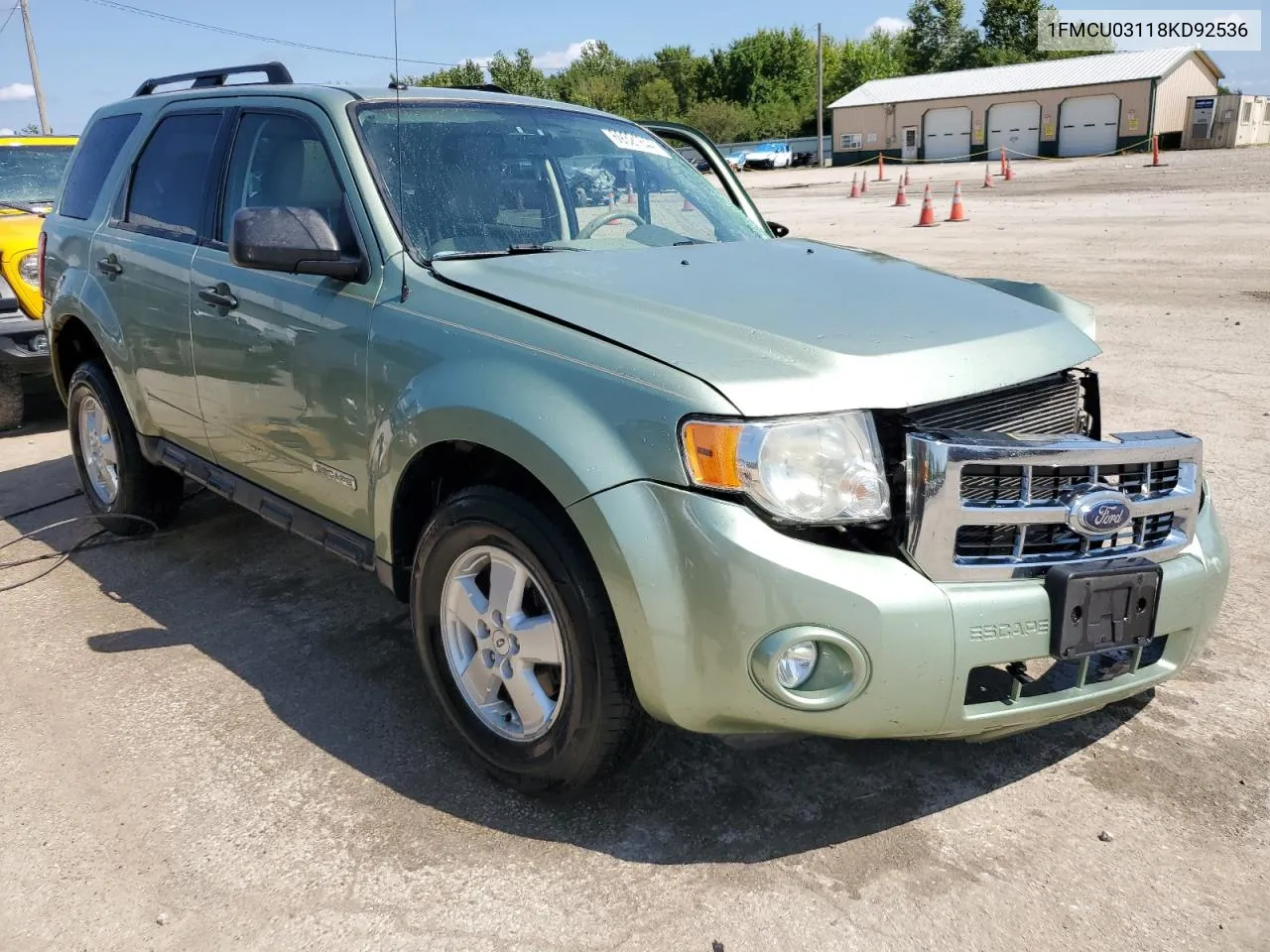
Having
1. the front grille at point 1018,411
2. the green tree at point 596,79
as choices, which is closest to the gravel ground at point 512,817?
the front grille at point 1018,411

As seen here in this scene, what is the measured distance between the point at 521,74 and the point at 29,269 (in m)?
63.4

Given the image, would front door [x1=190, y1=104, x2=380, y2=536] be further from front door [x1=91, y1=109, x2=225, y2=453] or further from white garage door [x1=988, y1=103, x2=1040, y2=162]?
white garage door [x1=988, y1=103, x2=1040, y2=162]

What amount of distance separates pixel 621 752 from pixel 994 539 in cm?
103

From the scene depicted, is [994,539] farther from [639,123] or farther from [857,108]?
[857,108]

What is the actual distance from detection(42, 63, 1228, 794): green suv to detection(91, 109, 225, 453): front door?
157 millimetres

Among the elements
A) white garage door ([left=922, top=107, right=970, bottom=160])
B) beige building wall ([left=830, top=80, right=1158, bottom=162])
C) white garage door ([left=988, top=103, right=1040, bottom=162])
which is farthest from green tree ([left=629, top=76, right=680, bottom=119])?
white garage door ([left=988, top=103, right=1040, bottom=162])

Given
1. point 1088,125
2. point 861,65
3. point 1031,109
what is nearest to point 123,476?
point 1088,125

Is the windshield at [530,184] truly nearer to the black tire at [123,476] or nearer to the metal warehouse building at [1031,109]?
the black tire at [123,476]

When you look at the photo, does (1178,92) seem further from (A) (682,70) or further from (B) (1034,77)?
(A) (682,70)

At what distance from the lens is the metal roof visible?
2137 inches

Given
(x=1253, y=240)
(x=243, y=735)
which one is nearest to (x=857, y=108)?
(x=1253, y=240)

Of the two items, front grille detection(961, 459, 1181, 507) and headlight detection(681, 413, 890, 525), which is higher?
headlight detection(681, 413, 890, 525)

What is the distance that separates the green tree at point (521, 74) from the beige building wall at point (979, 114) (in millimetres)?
18228

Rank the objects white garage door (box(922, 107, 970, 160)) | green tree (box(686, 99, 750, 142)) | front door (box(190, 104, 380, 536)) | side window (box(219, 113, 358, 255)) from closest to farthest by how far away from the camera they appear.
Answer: front door (box(190, 104, 380, 536)) < side window (box(219, 113, 358, 255)) < white garage door (box(922, 107, 970, 160)) < green tree (box(686, 99, 750, 142))
